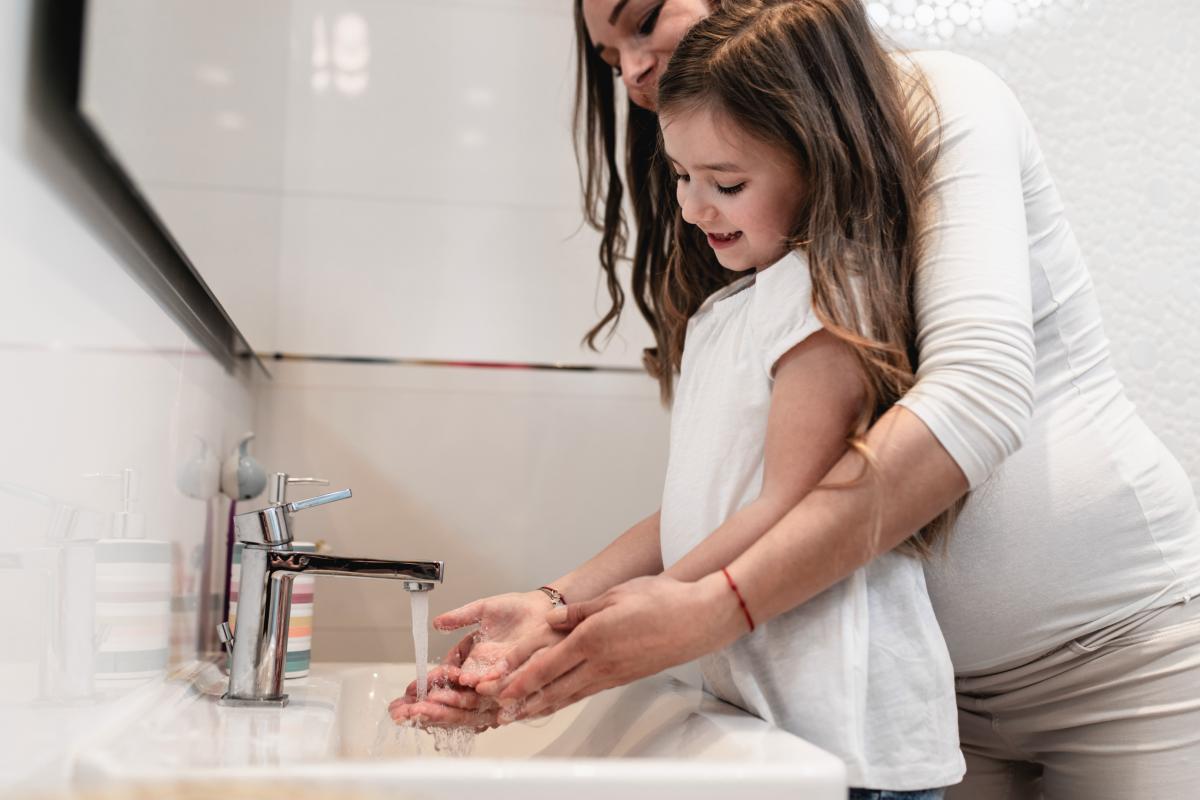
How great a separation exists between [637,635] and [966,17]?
46.9 inches

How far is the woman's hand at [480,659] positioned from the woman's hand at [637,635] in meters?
0.04

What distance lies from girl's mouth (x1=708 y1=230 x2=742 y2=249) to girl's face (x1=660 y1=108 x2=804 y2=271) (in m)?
0.01

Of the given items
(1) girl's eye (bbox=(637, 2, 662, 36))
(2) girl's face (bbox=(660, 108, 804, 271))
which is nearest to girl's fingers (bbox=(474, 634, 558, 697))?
(2) girl's face (bbox=(660, 108, 804, 271))

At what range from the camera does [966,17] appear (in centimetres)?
156

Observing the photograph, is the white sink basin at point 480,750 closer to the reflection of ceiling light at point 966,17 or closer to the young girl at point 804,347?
the young girl at point 804,347

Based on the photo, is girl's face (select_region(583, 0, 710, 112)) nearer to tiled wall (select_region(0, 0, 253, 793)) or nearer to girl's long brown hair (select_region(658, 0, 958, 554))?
girl's long brown hair (select_region(658, 0, 958, 554))

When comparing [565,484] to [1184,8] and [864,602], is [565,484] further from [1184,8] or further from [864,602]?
[1184,8]

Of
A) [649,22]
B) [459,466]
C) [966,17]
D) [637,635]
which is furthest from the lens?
[459,466]

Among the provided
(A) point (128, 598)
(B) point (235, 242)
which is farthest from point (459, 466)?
(A) point (128, 598)

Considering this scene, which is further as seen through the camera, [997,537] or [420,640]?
[420,640]

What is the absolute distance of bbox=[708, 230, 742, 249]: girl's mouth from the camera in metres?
0.97

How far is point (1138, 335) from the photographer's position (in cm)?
154

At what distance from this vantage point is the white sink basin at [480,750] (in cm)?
57

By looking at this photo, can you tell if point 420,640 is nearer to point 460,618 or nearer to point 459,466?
point 460,618
